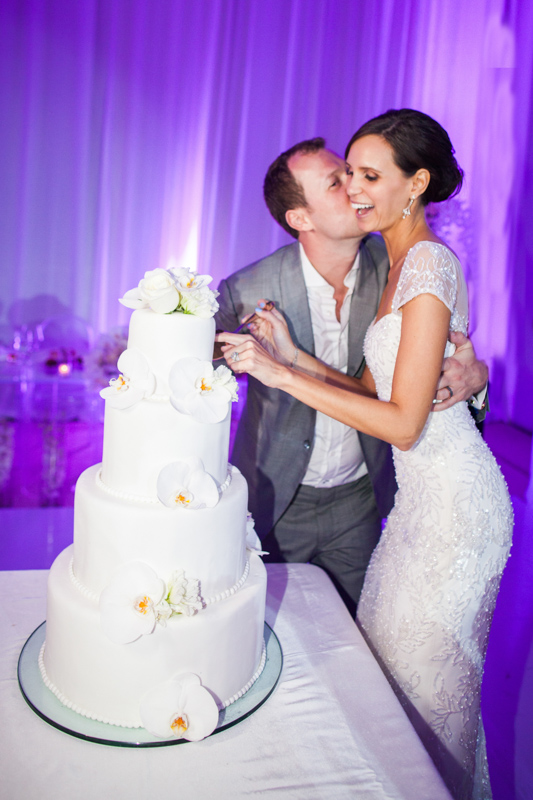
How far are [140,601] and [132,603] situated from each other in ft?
0.06

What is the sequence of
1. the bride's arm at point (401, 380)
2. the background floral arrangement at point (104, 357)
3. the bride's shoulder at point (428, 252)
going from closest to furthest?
the bride's arm at point (401, 380) < the bride's shoulder at point (428, 252) < the background floral arrangement at point (104, 357)

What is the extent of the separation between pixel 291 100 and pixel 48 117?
2307 millimetres

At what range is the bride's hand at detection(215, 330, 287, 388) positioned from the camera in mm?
1724

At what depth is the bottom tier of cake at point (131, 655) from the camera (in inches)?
50.6

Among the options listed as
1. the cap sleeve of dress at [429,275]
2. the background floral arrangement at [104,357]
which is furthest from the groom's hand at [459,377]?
the background floral arrangement at [104,357]

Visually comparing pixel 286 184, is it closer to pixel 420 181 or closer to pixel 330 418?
pixel 420 181

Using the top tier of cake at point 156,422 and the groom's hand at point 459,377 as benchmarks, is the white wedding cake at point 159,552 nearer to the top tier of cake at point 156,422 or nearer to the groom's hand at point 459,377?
the top tier of cake at point 156,422

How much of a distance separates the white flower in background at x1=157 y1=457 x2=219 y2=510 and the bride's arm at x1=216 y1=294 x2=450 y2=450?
18.2 inches

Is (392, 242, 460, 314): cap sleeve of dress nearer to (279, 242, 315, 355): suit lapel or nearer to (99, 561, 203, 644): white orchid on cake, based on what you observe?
(279, 242, 315, 355): suit lapel

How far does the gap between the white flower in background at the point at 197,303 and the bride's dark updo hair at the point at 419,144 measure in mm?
985

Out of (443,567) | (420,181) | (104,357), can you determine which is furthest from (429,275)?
(104,357)

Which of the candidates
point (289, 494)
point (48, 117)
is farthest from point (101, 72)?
point (289, 494)

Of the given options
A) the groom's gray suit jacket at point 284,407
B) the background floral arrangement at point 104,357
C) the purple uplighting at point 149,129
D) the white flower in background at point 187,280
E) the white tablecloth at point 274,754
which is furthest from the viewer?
the background floral arrangement at point 104,357

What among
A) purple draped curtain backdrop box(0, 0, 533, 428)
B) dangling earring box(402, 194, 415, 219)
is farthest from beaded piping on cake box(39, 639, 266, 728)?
purple draped curtain backdrop box(0, 0, 533, 428)
